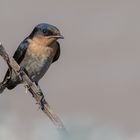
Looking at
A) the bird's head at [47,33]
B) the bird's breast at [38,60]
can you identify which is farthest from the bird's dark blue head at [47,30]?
the bird's breast at [38,60]

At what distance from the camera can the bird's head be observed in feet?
10.5

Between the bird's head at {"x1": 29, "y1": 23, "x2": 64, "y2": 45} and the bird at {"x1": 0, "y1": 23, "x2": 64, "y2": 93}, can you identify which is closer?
the bird's head at {"x1": 29, "y1": 23, "x2": 64, "y2": 45}

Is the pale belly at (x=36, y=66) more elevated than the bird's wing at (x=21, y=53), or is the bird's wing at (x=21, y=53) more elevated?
the bird's wing at (x=21, y=53)

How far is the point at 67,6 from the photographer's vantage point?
9336 mm

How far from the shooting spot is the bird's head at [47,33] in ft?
10.5

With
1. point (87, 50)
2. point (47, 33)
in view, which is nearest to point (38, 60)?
point (47, 33)

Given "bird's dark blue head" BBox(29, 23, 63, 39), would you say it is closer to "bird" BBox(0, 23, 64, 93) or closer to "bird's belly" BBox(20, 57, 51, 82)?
"bird" BBox(0, 23, 64, 93)

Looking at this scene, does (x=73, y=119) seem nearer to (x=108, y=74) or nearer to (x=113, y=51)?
(x=108, y=74)

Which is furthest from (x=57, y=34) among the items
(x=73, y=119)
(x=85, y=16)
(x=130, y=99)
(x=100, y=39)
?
(x=85, y=16)

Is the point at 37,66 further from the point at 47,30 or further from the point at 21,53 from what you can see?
the point at 47,30

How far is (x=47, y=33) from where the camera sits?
3307 mm

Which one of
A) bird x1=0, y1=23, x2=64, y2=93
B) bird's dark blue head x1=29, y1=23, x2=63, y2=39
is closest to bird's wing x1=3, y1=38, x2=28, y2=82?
bird x1=0, y1=23, x2=64, y2=93

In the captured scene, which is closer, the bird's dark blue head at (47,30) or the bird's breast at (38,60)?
the bird's dark blue head at (47,30)

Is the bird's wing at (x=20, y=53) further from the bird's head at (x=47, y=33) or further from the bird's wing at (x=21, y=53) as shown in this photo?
the bird's head at (x=47, y=33)
